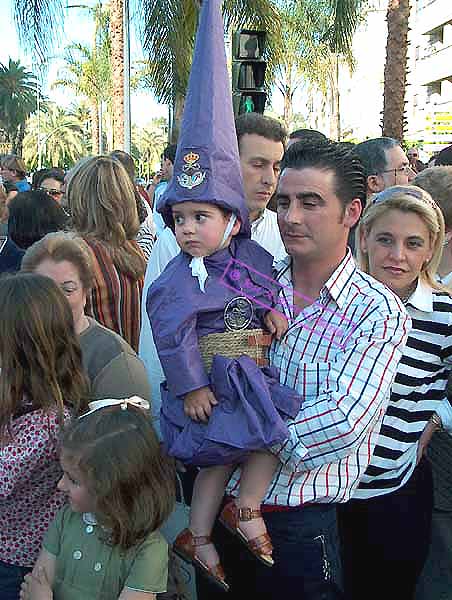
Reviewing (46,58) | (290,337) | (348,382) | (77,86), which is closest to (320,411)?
(348,382)

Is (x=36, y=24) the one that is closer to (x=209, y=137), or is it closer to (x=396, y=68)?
(x=396, y=68)

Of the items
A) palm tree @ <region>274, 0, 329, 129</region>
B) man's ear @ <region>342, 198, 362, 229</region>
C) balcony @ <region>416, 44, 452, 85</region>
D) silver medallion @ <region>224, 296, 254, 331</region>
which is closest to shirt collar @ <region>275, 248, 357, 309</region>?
man's ear @ <region>342, 198, 362, 229</region>

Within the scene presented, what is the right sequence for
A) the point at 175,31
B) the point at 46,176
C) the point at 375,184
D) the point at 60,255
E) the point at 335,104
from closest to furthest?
1. the point at 60,255
2. the point at 375,184
3. the point at 46,176
4. the point at 175,31
5. the point at 335,104

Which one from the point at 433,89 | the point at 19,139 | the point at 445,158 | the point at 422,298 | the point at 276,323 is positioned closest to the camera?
the point at 276,323

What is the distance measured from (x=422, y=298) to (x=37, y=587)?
5.19ft

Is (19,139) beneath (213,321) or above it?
above

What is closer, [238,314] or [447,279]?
[238,314]

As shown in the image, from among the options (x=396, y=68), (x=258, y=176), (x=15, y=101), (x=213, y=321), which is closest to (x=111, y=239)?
(x=258, y=176)

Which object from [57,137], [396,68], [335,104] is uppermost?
[57,137]

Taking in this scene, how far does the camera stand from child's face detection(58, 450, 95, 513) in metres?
2.14

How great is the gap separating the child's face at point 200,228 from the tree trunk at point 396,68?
31.9 ft

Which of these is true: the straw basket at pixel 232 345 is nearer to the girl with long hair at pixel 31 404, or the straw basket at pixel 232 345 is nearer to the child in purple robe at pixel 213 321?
the child in purple robe at pixel 213 321

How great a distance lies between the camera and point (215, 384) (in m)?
2.02

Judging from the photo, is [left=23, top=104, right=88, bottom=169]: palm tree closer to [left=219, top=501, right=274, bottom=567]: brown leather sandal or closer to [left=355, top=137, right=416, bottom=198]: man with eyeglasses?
[left=355, top=137, right=416, bottom=198]: man with eyeglasses
